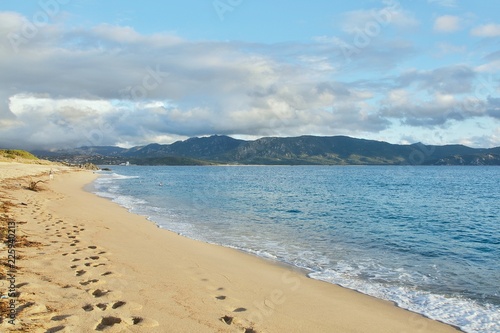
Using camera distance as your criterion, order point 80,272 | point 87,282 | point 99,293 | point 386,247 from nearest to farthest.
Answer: point 99,293 < point 87,282 < point 80,272 < point 386,247

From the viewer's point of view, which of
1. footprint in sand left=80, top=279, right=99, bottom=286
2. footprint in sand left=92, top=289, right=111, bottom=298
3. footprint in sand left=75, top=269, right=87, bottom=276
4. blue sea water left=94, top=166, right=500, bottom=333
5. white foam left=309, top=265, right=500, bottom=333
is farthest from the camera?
blue sea water left=94, top=166, right=500, bottom=333

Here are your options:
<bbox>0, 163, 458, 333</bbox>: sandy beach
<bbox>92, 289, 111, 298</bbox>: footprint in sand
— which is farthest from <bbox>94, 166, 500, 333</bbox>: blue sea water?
<bbox>92, 289, 111, 298</bbox>: footprint in sand

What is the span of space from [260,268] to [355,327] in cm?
614

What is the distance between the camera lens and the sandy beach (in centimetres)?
734

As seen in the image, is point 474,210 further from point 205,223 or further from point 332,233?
point 205,223

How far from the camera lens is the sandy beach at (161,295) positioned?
7340mm

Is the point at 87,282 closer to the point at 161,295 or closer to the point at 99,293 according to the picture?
the point at 99,293

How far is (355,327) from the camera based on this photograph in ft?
28.1

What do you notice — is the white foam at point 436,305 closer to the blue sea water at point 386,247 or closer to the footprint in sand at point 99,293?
the blue sea water at point 386,247

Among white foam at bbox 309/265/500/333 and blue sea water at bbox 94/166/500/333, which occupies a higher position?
white foam at bbox 309/265/500/333

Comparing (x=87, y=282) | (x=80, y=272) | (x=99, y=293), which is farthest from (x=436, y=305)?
(x=80, y=272)

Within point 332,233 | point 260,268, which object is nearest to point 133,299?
point 260,268

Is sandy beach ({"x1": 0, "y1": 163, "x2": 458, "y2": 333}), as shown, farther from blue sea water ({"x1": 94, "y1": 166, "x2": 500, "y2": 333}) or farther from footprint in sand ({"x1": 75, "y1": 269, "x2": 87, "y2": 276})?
blue sea water ({"x1": 94, "y1": 166, "x2": 500, "y2": 333})

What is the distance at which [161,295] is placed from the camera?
9227 millimetres
